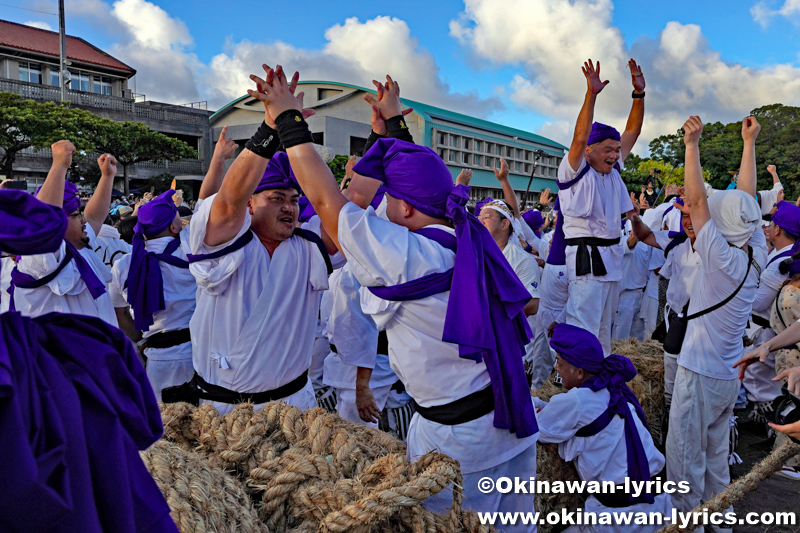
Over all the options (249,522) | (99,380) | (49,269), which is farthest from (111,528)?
(49,269)

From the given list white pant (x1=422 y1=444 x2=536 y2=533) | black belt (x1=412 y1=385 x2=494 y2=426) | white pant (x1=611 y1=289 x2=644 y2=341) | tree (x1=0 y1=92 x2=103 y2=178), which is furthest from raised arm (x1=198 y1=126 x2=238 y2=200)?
tree (x1=0 y1=92 x2=103 y2=178)

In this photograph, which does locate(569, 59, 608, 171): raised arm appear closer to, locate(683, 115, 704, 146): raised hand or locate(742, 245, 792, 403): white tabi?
locate(683, 115, 704, 146): raised hand

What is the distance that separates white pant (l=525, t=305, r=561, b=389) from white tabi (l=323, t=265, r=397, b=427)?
3.11 meters

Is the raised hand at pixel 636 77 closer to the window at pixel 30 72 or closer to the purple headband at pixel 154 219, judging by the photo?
the purple headband at pixel 154 219

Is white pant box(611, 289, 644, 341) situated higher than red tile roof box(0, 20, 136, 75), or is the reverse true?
red tile roof box(0, 20, 136, 75)

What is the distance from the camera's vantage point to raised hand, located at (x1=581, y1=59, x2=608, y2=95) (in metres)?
4.80

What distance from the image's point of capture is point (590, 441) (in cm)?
352

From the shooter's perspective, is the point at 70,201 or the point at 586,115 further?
the point at 586,115

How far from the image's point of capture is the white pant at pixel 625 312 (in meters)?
8.45

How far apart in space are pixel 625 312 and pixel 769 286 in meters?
2.66

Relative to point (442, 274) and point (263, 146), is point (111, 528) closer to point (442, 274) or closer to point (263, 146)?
point (442, 274)

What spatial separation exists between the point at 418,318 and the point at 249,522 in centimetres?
98

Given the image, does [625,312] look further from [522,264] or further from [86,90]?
[86,90]

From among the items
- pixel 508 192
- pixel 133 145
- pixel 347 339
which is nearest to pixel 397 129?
pixel 347 339
